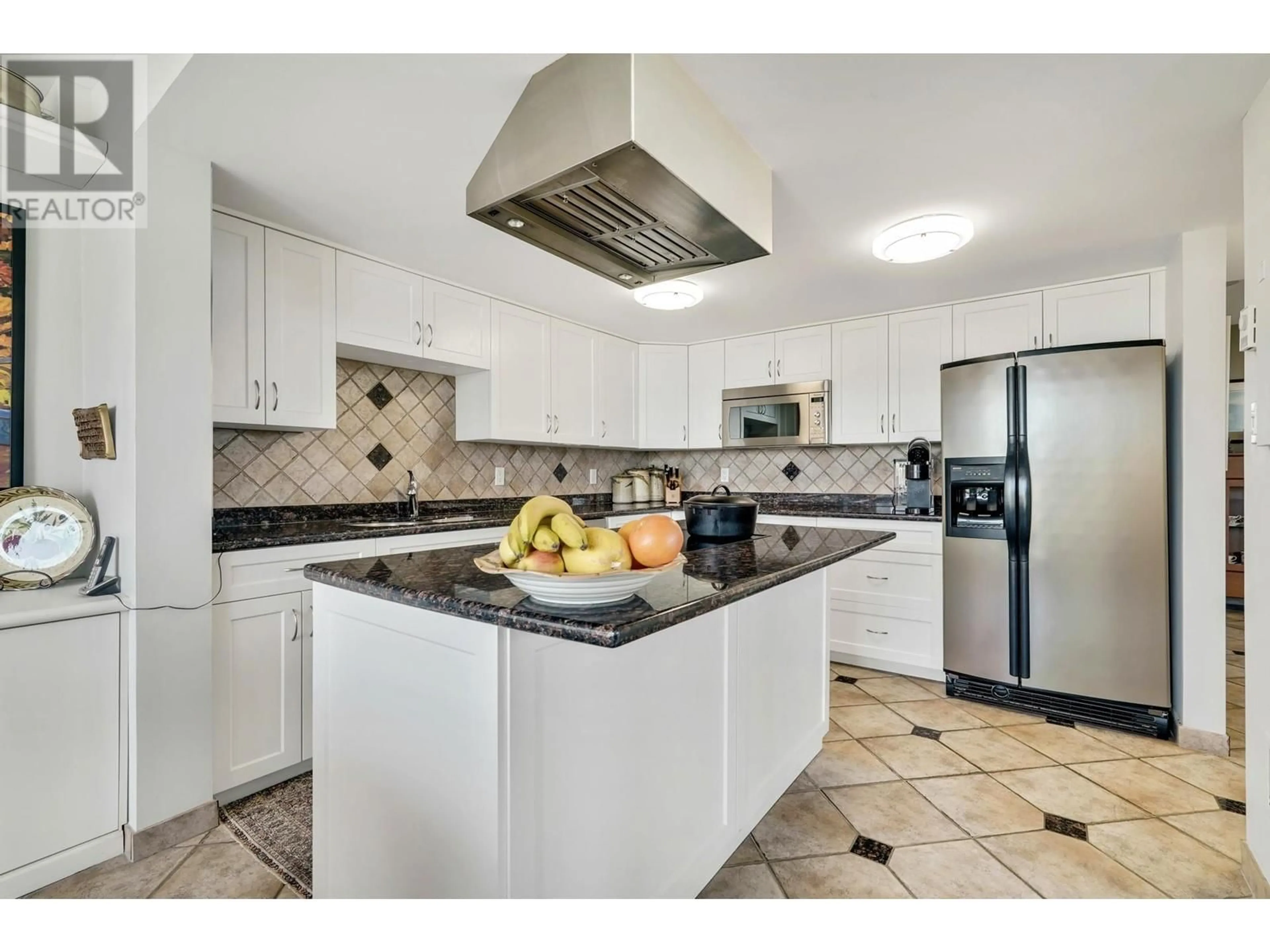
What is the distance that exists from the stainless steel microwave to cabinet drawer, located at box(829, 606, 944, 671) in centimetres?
111

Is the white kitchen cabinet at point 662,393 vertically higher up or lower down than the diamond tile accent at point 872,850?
higher up

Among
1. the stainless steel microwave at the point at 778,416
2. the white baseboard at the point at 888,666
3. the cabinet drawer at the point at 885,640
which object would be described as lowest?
the white baseboard at the point at 888,666

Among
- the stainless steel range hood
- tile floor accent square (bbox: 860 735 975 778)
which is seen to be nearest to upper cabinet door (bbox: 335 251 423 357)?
the stainless steel range hood

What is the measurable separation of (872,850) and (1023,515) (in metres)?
1.74

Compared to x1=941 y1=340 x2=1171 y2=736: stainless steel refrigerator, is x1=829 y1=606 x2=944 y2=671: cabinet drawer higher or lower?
lower

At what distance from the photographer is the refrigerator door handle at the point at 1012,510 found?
9.04ft

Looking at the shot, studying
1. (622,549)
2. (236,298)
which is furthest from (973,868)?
(236,298)

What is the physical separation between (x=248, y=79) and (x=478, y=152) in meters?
0.58

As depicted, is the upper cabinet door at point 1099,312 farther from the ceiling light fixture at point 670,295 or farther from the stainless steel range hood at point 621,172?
the stainless steel range hood at point 621,172

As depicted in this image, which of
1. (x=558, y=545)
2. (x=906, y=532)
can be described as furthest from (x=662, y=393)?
(x=558, y=545)

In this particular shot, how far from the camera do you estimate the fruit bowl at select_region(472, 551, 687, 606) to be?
35.5 inches

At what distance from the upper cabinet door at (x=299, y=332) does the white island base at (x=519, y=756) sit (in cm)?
128
